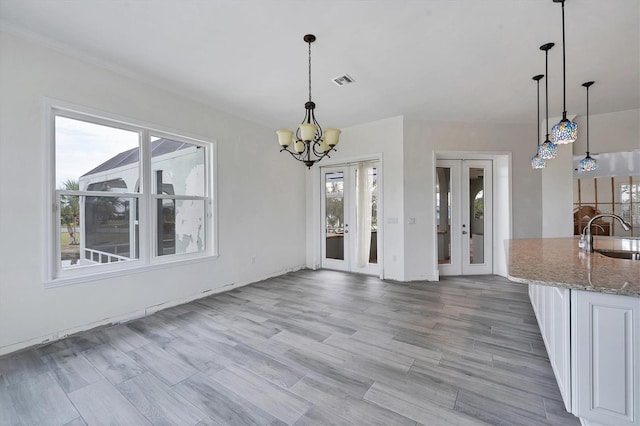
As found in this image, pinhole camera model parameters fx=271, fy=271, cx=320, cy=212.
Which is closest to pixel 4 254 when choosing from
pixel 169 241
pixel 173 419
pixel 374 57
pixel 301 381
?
pixel 169 241

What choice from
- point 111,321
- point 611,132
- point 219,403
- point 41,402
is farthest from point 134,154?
point 611,132

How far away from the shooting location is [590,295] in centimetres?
151

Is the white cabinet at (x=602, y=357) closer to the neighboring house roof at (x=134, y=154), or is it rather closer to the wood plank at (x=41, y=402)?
the wood plank at (x=41, y=402)

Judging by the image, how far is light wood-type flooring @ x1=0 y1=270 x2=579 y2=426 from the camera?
5.74 feet

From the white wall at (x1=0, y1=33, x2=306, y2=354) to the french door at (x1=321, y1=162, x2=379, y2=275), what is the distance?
5.63 ft

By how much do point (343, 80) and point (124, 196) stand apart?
305 centimetres

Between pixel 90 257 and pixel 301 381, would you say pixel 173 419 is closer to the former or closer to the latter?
pixel 301 381

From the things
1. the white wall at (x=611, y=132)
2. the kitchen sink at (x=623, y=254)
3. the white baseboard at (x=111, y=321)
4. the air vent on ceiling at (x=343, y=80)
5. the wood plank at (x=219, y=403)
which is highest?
the air vent on ceiling at (x=343, y=80)

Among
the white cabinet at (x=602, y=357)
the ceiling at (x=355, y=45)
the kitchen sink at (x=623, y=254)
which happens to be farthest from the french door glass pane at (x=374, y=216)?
the white cabinet at (x=602, y=357)

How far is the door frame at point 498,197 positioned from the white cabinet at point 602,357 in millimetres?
3370

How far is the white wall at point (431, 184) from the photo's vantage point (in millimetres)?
4906

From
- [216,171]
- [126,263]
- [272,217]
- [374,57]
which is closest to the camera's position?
[374,57]

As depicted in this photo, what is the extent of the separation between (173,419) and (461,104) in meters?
5.00

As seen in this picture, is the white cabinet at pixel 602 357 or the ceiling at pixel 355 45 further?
the ceiling at pixel 355 45
